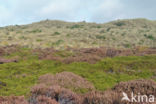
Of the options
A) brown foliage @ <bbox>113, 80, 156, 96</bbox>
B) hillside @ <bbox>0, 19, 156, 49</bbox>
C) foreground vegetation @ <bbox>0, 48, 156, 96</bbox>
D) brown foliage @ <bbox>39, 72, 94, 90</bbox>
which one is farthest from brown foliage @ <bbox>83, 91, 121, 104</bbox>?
hillside @ <bbox>0, 19, 156, 49</bbox>

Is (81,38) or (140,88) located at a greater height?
(81,38)

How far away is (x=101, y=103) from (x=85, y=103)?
740mm

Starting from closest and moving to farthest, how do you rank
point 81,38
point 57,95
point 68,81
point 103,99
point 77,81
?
point 103,99
point 57,95
point 68,81
point 77,81
point 81,38

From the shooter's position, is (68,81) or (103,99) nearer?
(103,99)

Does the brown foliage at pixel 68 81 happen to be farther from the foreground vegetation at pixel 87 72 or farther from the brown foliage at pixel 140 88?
the brown foliage at pixel 140 88

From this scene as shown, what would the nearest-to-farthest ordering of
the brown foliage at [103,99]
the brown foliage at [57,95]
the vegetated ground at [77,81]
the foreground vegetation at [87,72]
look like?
the brown foliage at [103,99]
the vegetated ground at [77,81]
the brown foliage at [57,95]
the foreground vegetation at [87,72]

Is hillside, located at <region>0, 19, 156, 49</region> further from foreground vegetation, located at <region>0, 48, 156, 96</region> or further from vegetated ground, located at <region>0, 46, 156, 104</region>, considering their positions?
vegetated ground, located at <region>0, 46, 156, 104</region>

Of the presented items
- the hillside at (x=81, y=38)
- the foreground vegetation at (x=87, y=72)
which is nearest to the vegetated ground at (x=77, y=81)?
the foreground vegetation at (x=87, y=72)

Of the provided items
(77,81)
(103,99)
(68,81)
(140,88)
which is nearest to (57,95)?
(103,99)

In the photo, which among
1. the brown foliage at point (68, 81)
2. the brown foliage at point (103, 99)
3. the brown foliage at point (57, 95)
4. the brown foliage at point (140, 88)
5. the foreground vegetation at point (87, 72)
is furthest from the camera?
the foreground vegetation at point (87, 72)

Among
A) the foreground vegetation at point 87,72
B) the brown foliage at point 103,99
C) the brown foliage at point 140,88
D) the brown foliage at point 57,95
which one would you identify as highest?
the brown foliage at point 103,99

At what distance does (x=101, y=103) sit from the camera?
17.9 ft

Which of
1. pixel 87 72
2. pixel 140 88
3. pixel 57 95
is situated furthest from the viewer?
pixel 87 72

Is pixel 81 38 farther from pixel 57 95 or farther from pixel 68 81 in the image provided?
pixel 57 95
